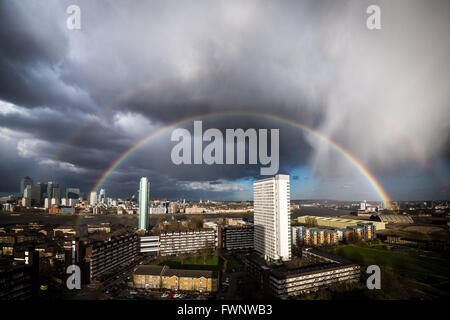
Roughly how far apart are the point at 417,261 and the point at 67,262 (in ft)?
79.9

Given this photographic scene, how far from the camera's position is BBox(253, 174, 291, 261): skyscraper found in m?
17.9

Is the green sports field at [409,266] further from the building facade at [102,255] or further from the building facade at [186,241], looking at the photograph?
the building facade at [102,255]

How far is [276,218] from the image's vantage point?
18.1 metres

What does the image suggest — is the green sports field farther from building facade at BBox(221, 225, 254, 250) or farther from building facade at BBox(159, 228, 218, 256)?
building facade at BBox(159, 228, 218, 256)

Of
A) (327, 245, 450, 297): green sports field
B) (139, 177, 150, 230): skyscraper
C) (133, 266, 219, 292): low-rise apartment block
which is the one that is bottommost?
(327, 245, 450, 297): green sports field

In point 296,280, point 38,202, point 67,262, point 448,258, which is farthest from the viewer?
point 38,202

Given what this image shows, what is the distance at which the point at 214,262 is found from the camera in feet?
60.4

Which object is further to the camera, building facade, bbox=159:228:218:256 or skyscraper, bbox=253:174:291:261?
building facade, bbox=159:228:218:256

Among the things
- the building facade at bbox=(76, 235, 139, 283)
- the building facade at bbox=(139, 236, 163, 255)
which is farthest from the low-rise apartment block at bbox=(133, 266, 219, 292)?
the building facade at bbox=(139, 236, 163, 255)

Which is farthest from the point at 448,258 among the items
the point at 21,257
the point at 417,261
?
the point at 21,257

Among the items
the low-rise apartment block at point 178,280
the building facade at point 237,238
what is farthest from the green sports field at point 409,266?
the low-rise apartment block at point 178,280

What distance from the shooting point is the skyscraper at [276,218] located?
58.6 ft
